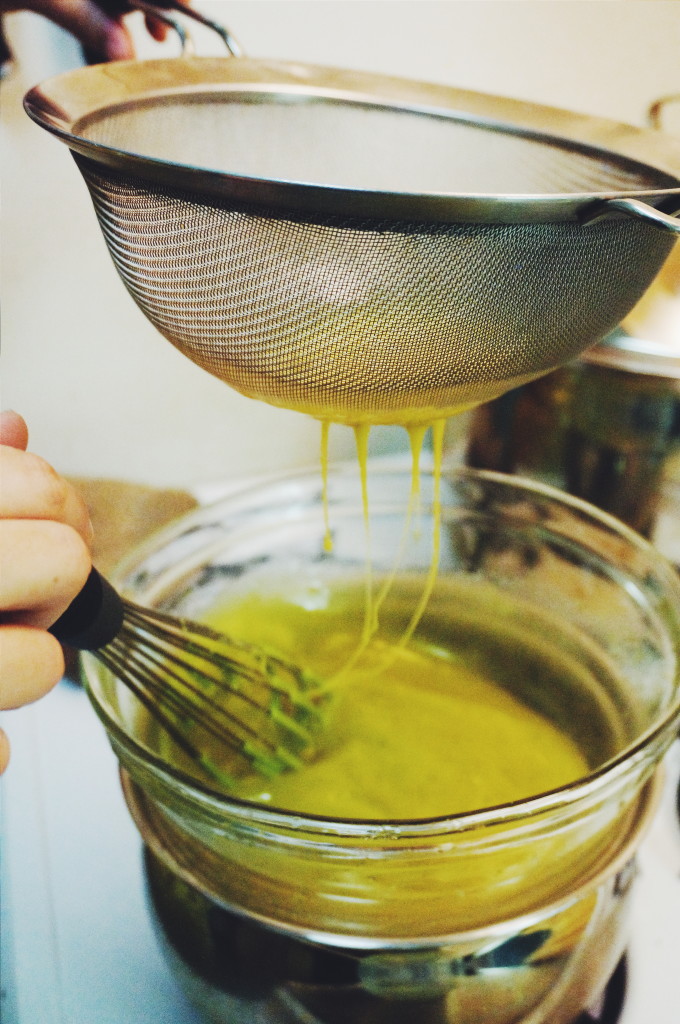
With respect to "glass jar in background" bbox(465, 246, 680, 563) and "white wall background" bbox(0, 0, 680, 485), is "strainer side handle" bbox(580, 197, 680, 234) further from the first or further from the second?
"white wall background" bbox(0, 0, 680, 485)

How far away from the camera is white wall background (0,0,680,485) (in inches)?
31.5

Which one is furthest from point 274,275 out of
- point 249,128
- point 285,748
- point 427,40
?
point 427,40

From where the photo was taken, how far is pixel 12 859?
65 cm

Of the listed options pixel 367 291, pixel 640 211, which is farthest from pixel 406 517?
pixel 640 211

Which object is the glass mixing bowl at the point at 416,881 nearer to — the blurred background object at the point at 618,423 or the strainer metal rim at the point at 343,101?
the blurred background object at the point at 618,423

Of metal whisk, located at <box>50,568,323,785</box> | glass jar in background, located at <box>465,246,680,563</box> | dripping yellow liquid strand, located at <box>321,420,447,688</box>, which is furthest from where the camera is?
glass jar in background, located at <box>465,246,680,563</box>

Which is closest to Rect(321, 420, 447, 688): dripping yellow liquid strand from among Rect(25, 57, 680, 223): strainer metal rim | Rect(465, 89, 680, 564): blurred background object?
Rect(465, 89, 680, 564): blurred background object

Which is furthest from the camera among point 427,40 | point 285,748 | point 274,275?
point 427,40

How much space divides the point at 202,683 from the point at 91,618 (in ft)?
0.87

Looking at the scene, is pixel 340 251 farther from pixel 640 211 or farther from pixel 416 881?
pixel 416 881

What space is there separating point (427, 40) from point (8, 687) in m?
0.84

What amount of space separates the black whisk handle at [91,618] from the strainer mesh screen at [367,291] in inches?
7.2

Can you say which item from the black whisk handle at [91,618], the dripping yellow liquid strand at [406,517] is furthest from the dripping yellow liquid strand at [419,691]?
the black whisk handle at [91,618]

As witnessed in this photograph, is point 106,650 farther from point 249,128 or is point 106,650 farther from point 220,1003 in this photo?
point 249,128
